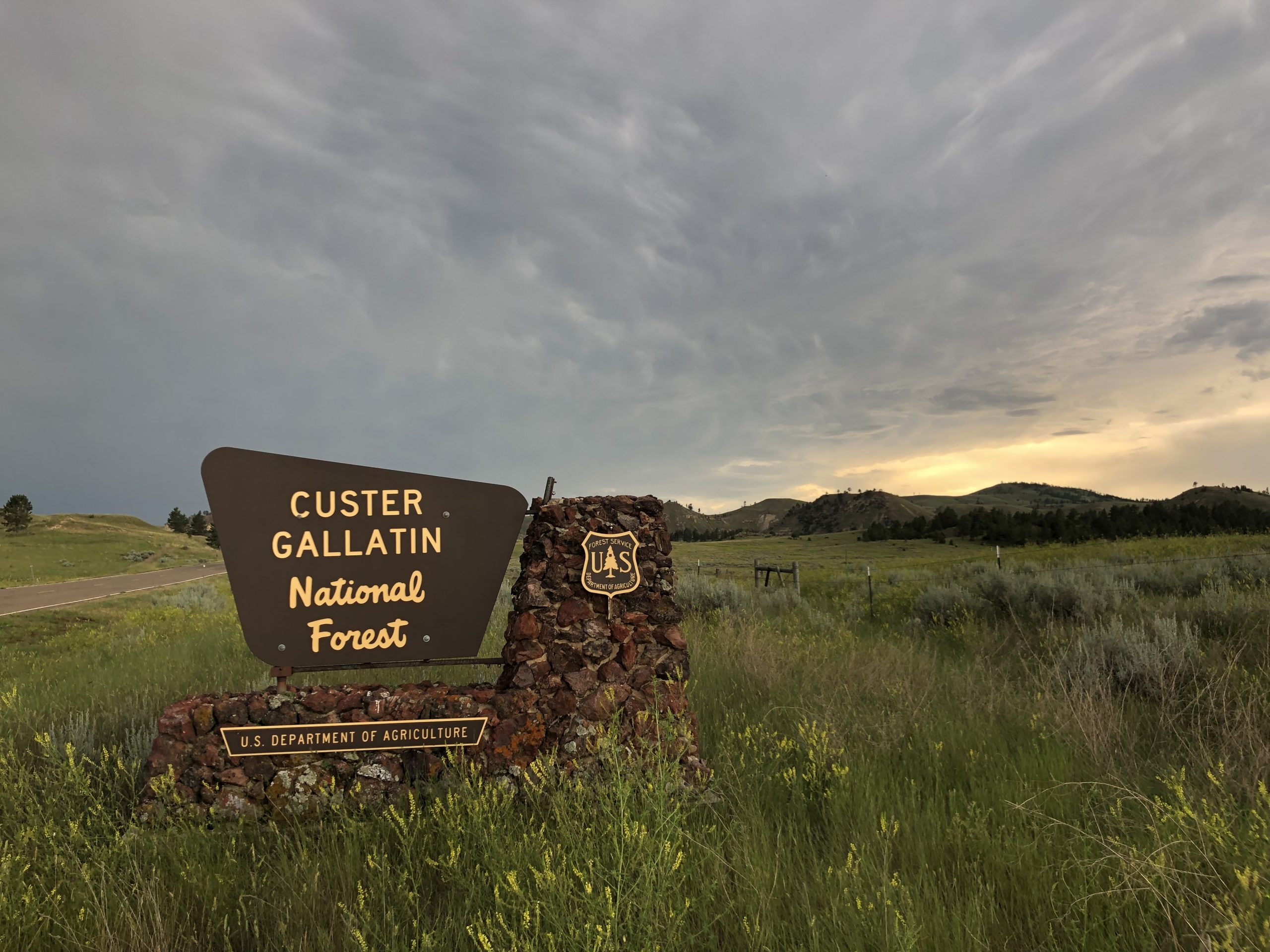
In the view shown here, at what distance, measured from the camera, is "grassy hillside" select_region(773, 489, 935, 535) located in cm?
13875

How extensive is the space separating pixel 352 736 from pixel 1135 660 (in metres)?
8.13

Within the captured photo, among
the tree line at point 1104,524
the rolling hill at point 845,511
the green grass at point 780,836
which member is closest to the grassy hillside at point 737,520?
the rolling hill at point 845,511

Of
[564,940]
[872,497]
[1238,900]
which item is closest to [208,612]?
[564,940]

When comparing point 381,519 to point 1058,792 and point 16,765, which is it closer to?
point 16,765

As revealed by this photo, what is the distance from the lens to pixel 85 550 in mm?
55469

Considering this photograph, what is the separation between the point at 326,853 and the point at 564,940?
1980 mm

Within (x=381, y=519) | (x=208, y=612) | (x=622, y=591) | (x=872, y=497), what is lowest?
(x=208, y=612)

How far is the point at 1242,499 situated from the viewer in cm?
9006

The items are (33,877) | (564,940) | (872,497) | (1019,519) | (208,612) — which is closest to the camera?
(564,940)

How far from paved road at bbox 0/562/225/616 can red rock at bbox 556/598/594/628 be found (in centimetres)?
2293

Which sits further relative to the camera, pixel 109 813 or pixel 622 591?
pixel 622 591

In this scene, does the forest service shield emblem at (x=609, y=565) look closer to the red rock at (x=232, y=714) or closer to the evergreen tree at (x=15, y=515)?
the red rock at (x=232, y=714)

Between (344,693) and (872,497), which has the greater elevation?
(872,497)

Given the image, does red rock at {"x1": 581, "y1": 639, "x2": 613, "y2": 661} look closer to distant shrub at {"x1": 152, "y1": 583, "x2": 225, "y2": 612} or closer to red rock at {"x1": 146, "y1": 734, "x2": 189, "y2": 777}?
red rock at {"x1": 146, "y1": 734, "x2": 189, "y2": 777}
